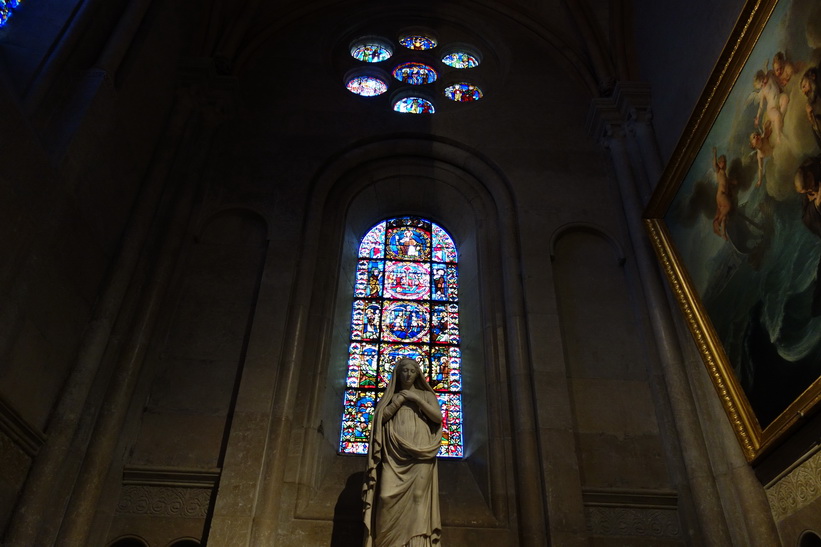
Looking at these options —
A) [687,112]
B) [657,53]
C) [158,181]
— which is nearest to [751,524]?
[687,112]

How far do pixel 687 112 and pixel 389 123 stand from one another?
369 centimetres

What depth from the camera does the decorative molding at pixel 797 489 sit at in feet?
17.3

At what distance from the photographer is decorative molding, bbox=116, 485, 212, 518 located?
21.5 feet

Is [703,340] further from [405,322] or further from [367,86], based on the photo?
[367,86]

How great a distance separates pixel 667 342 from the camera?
24.3 feet

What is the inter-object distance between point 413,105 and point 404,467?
5.90 meters

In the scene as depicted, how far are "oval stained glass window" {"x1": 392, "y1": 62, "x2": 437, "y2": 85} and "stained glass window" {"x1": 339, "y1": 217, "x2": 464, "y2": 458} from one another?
2252 millimetres

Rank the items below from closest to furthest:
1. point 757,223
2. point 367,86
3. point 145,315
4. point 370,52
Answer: point 757,223 < point 145,315 < point 367,86 < point 370,52

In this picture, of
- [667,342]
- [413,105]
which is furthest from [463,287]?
[413,105]

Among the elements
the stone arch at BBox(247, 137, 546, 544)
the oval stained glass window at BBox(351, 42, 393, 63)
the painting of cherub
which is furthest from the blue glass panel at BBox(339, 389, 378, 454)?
the oval stained glass window at BBox(351, 42, 393, 63)

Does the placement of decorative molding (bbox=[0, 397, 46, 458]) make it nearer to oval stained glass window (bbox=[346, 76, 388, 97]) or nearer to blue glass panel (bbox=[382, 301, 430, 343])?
blue glass panel (bbox=[382, 301, 430, 343])

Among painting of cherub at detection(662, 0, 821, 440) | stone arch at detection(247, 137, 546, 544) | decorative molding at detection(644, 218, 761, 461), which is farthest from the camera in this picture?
stone arch at detection(247, 137, 546, 544)

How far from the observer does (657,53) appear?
30.5 feet

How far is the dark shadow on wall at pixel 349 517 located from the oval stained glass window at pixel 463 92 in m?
5.72
